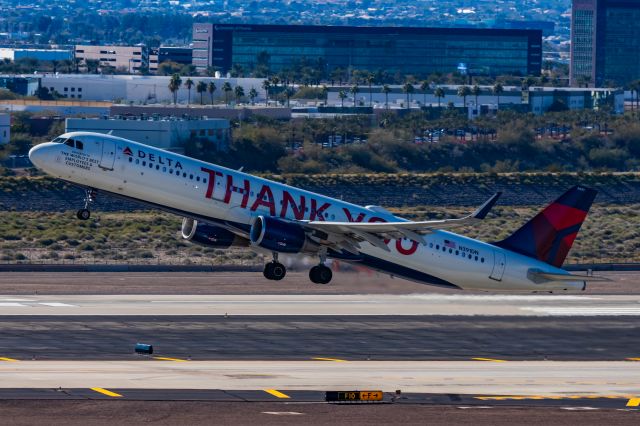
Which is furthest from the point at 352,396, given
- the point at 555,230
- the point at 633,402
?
the point at 555,230

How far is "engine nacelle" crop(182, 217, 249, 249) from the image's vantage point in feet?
223

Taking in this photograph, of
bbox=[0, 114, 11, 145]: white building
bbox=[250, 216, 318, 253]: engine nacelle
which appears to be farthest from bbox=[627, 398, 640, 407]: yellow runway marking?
bbox=[0, 114, 11, 145]: white building

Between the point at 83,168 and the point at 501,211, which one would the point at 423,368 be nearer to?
the point at 83,168

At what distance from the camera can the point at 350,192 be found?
13362cm

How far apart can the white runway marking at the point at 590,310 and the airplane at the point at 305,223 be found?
3.86 feet

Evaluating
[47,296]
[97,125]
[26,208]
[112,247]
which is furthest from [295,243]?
[97,125]

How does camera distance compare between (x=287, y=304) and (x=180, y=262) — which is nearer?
(x=287, y=304)

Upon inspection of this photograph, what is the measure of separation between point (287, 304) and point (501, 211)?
187ft

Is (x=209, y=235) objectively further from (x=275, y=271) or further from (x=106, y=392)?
(x=106, y=392)

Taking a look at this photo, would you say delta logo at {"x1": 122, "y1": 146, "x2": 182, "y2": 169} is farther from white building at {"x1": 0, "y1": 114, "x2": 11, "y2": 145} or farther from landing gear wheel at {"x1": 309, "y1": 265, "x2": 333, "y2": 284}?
white building at {"x1": 0, "y1": 114, "x2": 11, "y2": 145}

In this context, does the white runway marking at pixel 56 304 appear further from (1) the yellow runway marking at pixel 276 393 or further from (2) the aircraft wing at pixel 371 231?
(1) the yellow runway marking at pixel 276 393

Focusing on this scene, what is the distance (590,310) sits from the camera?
7500 cm

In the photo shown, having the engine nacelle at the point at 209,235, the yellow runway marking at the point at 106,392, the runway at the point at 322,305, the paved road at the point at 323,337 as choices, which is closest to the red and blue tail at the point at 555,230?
the runway at the point at 322,305

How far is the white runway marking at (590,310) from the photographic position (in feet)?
241
